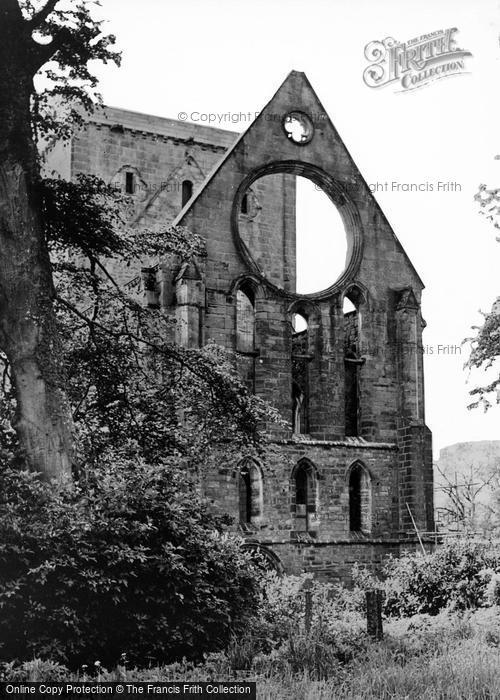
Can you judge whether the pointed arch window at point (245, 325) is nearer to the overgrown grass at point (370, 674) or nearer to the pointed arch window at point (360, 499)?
the pointed arch window at point (360, 499)

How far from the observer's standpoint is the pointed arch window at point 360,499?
1249 inches

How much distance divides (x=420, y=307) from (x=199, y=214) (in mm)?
7950

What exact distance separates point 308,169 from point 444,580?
14896mm

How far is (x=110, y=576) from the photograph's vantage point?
42.3 feet

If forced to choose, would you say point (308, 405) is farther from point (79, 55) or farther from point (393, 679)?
point (393, 679)

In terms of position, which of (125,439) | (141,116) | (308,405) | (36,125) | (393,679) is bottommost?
(393,679)

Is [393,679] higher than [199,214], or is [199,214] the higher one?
[199,214]

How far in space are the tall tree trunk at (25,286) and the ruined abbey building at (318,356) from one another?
12.5 meters

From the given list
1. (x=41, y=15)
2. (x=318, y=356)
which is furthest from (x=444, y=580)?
(x=41, y=15)

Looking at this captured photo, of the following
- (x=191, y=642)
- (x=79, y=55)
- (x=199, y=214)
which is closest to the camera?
(x=191, y=642)

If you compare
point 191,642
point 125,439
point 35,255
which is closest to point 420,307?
point 125,439

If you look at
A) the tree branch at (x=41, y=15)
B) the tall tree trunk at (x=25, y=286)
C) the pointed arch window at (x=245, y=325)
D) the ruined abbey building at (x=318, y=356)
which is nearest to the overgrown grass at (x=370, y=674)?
the tall tree trunk at (x=25, y=286)

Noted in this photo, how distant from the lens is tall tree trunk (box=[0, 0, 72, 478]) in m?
15.4

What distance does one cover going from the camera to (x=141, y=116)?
44125 millimetres
